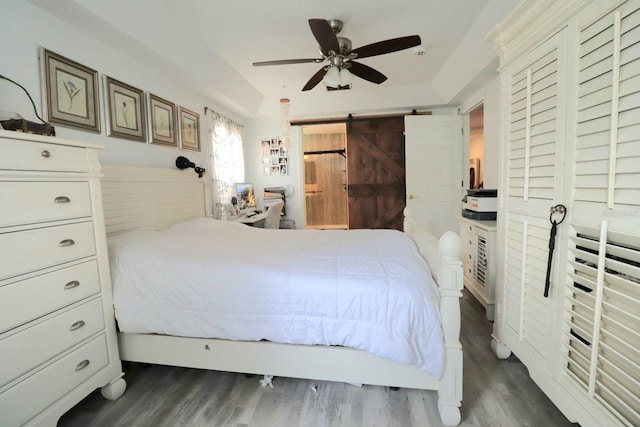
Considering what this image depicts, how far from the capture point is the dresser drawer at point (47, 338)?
1.04 m

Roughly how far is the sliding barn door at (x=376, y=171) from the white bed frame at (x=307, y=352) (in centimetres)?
226

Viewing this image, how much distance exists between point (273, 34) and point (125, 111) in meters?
1.42

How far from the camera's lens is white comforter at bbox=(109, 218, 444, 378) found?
1251mm

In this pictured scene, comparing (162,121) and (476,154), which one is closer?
(162,121)

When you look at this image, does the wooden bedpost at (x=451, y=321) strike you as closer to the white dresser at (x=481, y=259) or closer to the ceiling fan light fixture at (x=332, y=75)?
the white dresser at (x=481, y=259)

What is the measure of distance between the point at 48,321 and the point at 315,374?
4.13 ft

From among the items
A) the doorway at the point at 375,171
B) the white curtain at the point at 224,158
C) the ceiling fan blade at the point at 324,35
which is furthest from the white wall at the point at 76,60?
the doorway at the point at 375,171

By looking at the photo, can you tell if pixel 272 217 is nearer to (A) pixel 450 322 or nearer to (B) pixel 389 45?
(B) pixel 389 45

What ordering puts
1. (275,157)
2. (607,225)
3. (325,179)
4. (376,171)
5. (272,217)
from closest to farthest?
(607,225) < (272,217) < (376,171) < (275,157) < (325,179)

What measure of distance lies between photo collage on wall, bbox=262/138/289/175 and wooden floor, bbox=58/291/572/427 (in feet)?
10.6

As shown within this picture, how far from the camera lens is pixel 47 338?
1172mm

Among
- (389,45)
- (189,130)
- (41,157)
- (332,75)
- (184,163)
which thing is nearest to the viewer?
(41,157)

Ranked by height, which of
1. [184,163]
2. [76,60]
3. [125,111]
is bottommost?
[184,163]

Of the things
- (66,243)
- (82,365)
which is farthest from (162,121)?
(82,365)
